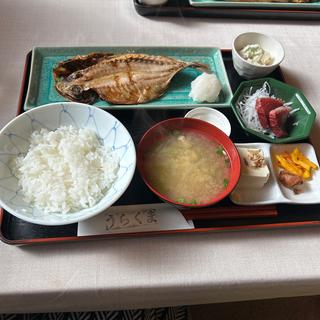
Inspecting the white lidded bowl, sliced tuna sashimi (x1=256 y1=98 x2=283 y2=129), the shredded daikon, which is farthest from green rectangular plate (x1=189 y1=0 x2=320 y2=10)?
sliced tuna sashimi (x1=256 y1=98 x2=283 y2=129)

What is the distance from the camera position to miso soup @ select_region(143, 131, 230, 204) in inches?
45.8

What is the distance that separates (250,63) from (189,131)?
0.48 meters

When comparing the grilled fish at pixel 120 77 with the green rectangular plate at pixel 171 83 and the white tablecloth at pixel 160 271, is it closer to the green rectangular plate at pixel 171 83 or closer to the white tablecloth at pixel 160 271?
the green rectangular plate at pixel 171 83

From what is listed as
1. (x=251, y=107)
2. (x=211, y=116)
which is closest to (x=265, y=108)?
(x=251, y=107)

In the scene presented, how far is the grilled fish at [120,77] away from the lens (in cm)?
143

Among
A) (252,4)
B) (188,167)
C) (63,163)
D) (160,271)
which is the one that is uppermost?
(252,4)

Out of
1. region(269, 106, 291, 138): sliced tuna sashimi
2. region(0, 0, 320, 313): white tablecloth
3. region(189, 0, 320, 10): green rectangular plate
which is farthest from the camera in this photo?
region(189, 0, 320, 10): green rectangular plate

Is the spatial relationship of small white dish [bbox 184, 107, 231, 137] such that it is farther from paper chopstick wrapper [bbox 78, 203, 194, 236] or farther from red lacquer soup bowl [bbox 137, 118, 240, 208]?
paper chopstick wrapper [bbox 78, 203, 194, 236]

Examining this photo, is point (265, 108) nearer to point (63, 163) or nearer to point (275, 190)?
point (275, 190)

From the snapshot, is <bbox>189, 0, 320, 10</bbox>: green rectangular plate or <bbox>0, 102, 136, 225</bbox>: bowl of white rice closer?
<bbox>0, 102, 136, 225</bbox>: bowl of white rice

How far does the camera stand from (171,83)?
1560mm

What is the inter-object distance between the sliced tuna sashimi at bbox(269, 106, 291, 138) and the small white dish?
0.17m

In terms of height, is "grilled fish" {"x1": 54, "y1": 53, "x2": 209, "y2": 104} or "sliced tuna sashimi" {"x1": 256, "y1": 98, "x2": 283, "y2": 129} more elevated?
"grilled fish" {"x1": 54, "y1": 53, "x2": 209, "y2": 104}

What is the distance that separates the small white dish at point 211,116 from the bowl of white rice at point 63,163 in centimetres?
37
